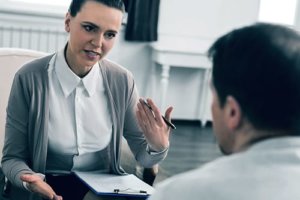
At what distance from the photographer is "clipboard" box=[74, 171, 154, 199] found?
145 centimetres

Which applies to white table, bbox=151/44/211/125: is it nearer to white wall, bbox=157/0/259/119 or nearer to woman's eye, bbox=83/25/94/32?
white wall, bbox=157/0/259/119

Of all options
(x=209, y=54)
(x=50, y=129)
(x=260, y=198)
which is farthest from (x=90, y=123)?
(x=260, y=198)

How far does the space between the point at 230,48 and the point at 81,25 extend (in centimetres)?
91

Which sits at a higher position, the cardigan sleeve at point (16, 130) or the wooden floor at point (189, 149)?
the cardigan sleeve at point (16, 130)

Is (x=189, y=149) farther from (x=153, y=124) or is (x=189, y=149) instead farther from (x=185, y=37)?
(x=153, y=124)

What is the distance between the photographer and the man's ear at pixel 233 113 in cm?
76

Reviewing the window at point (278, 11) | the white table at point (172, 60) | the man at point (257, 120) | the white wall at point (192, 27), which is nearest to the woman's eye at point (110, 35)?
the man at point (257, 120)

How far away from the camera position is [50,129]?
159 centimetres

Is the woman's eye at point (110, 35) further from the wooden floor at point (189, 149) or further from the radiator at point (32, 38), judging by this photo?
the radiator at point (32, 38)

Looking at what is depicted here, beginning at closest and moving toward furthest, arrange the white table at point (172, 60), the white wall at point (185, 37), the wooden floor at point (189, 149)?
the wooden floor at point (189, 149), the white table at point (172, 60), the white wall at point (185, 37)

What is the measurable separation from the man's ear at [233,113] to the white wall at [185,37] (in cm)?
381

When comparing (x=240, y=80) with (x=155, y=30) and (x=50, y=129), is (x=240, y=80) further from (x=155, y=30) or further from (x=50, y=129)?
(x=155, y=30)

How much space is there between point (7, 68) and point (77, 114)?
1.48 feet

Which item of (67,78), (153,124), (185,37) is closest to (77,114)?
(67,78)
